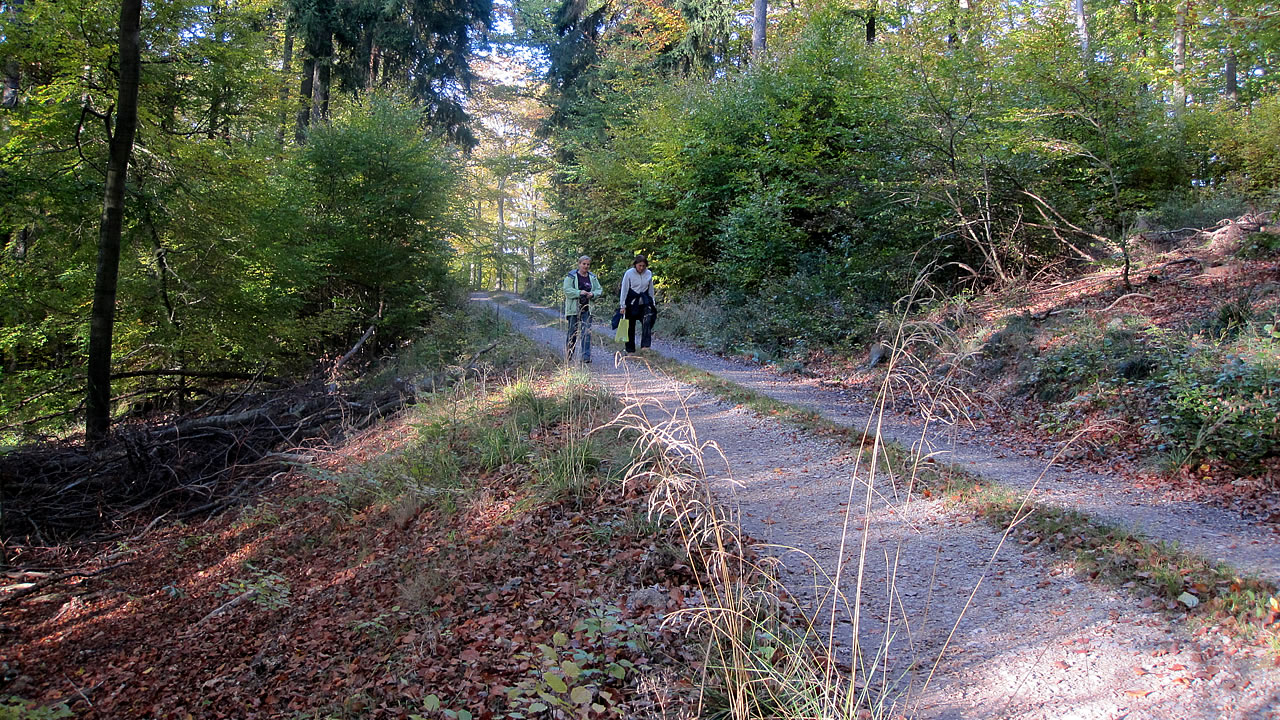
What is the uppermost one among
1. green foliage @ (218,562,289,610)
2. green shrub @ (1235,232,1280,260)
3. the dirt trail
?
green shrub @ (1235,232,1280,260)

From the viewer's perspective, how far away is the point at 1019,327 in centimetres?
967

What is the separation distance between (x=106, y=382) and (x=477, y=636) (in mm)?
8758

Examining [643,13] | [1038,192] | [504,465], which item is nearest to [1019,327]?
[1038,192]

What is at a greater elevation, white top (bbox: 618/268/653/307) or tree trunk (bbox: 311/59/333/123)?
tree trunk (bbox: 311/59/333/123)

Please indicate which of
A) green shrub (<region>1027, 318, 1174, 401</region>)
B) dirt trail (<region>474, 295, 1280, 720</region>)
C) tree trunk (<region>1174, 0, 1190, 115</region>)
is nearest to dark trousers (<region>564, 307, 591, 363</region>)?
dirt trail (<region>474, 295, 1280, 720</region>)

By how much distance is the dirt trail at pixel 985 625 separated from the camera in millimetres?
3195

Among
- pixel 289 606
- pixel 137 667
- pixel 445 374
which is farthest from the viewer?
pixel 445 374

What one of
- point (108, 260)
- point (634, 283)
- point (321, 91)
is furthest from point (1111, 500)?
point (321, 91)

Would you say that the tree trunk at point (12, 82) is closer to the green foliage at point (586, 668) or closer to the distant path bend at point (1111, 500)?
the green foliage at point (586, 668)

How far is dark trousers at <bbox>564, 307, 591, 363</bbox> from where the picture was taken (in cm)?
1102

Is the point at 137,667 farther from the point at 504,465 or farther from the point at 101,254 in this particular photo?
the point at 101,254

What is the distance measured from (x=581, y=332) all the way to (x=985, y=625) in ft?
26.5

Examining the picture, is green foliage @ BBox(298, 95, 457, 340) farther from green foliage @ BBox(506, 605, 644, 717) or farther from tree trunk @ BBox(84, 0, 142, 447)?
green foliage @ BBox(506, 605, 644, 717)

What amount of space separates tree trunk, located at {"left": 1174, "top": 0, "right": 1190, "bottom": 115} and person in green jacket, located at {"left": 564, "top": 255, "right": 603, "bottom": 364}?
14081 millimetres
